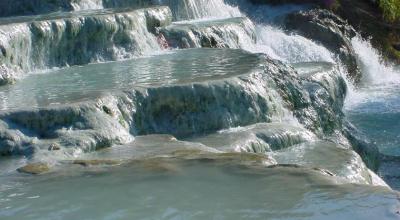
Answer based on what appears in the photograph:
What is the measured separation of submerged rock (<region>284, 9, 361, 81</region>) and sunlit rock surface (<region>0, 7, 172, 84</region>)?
5.68 meters

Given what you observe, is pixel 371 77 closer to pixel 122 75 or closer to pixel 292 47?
pixel 292 47

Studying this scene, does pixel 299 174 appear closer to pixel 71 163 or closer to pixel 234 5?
pixel 71 163

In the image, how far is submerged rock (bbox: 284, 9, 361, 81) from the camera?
1858cm

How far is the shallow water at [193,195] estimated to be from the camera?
5984 mm

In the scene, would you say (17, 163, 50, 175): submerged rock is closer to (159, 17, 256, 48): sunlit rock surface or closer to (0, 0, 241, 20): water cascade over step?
(159, 17, 256, 48): sunlit rock surface

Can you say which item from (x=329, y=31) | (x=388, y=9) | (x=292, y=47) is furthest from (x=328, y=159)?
(x=388, y=9)

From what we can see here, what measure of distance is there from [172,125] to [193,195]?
10.7 ft

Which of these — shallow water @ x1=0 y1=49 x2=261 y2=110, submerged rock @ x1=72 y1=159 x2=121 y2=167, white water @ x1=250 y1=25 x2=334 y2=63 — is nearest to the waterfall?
white water @ x1=250 y1=25 x2=334 y2=63

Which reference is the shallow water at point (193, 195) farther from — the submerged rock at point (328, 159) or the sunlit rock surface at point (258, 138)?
the sunlit rock surface at point (258, 138)

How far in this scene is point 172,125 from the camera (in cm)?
966

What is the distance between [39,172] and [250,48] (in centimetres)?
906

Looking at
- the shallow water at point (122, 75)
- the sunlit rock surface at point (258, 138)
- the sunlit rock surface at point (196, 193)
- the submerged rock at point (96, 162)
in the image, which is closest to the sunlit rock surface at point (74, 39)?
the shallow water at point (122, 75)

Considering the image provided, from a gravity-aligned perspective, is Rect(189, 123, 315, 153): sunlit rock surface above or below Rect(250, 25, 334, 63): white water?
below

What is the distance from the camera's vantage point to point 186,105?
973 centimetres
